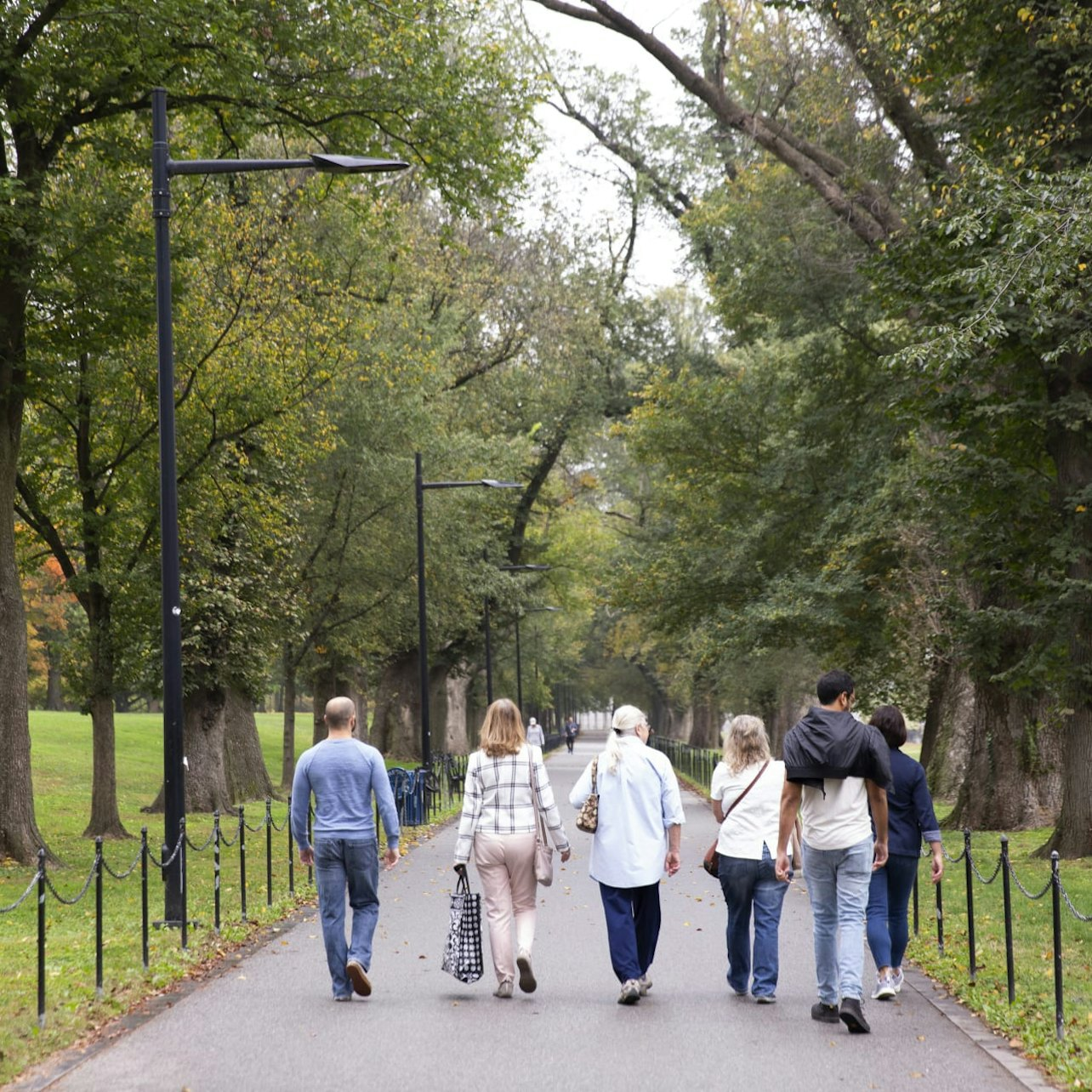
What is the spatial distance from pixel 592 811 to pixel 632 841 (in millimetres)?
309

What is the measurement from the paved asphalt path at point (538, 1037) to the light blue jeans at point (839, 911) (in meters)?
0.27

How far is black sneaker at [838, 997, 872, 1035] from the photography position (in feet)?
25.6

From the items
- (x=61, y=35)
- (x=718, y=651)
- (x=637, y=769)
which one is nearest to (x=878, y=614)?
(x=718, y=651)

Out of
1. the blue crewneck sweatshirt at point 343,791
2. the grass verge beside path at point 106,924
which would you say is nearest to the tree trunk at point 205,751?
the grass verge beside path at point 106,924

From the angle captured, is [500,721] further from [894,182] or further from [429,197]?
[429,197]

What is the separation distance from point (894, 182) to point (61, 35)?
12.6m

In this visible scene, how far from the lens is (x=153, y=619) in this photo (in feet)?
70.0

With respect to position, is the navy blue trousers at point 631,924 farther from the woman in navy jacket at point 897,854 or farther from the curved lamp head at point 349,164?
the curved lamp head at point 349,164

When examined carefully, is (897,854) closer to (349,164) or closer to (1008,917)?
(1008,917)

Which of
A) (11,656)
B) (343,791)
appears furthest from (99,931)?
(11,656)

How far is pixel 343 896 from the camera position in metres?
8.98

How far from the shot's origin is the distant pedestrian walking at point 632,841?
8.75m

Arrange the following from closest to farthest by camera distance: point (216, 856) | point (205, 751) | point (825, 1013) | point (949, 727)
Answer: point (825, 1013) → point (216, 856) → point (205, 751) → point (949, 727)

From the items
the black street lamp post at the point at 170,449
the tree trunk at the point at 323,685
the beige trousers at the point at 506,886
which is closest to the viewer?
the beige trousers at the point at 506,886
